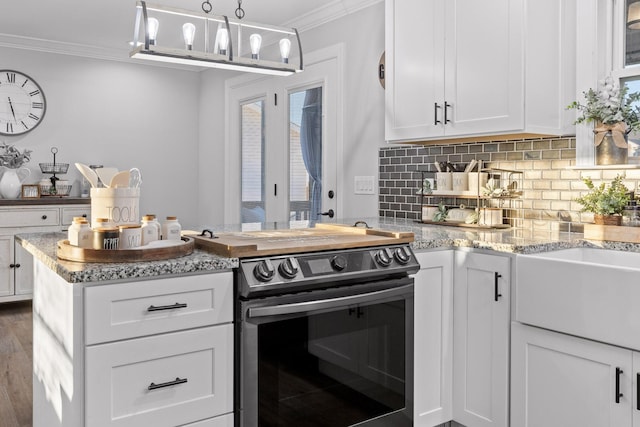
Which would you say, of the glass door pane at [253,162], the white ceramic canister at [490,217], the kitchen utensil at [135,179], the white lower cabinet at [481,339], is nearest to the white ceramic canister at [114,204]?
the kitchen utensil at [135,179]

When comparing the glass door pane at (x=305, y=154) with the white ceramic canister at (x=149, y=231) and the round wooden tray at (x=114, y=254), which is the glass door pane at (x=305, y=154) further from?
the round wooden tray at (x=114, y=254)

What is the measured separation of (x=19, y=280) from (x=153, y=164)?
67.5 inches

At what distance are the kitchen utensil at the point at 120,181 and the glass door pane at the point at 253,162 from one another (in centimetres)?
302

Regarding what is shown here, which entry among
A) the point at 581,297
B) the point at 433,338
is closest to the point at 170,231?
the point at 433,338

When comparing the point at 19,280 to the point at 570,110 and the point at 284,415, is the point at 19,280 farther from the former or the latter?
the point at 570,110

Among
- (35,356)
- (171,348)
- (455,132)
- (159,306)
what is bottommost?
(35,356)

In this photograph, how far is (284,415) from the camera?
1887 mm

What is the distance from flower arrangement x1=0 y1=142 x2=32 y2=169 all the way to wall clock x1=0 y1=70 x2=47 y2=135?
0.15m

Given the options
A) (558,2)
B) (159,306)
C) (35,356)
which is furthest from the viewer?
(558,2)

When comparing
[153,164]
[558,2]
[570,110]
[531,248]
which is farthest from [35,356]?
[153,164]

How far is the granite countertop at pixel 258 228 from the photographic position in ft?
5.15

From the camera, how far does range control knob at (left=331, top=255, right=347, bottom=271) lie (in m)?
1.99

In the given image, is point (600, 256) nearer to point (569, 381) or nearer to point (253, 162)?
point (569, 381)

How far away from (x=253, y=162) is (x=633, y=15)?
3.33 meters
